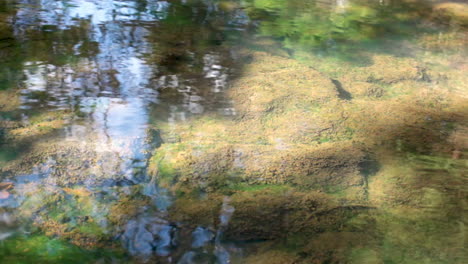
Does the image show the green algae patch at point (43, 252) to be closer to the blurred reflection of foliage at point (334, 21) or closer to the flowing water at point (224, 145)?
the flowing water at point (224, 145)

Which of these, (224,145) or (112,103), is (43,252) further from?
(112,103)

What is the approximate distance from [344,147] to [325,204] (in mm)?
391

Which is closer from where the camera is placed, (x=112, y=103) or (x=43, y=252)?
(x=43, y=252)

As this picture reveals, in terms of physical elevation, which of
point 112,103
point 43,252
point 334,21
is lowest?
point 43,252

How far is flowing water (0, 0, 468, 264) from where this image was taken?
1.26m

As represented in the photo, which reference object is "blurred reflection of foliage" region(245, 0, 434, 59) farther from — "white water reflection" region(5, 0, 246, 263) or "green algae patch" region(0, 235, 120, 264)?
"green algae patch" region(0, 235, 120, 264)

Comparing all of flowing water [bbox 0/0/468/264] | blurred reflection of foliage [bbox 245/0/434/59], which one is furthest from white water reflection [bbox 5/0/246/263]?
blurred reflection of foliage [bbox 245/0/434/59]

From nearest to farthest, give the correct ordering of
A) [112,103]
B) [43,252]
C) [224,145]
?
[43,252]
[224,145]
[112,103]

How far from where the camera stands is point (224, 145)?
1.71 m

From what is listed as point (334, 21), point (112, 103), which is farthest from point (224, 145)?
point (334, 21)

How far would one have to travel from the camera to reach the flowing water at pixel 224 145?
1.26 m

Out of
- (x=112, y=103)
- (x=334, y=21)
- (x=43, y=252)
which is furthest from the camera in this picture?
(x=334, y=21)

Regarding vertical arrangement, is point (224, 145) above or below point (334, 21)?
below

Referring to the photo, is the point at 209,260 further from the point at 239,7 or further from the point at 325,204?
the point at 239,7
